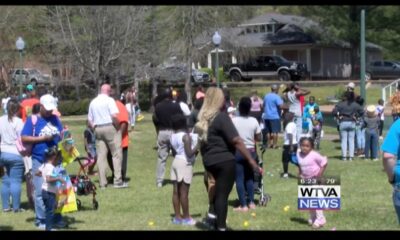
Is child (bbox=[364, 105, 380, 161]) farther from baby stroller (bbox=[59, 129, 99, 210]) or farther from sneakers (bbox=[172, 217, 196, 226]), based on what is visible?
sneakers (bbox=[172, 217, 196, 226])

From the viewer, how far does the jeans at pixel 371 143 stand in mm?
15219

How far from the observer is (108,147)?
11883mm

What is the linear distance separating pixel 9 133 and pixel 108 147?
272cm

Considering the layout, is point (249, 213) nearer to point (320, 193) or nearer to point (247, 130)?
point (247, 130)

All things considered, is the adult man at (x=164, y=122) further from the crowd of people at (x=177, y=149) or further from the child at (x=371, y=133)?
the child at (x=371, y=133)

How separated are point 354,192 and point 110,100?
14.2 feet

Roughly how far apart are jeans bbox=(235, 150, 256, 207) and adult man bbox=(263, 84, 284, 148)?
7814 mm

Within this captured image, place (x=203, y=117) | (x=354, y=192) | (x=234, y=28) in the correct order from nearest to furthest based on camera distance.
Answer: (x=203, y=117) < (x=354, y=192) < (x=234, y=28)

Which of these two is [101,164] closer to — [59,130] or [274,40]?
[59,130]

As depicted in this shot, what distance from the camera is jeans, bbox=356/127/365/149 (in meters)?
15.7

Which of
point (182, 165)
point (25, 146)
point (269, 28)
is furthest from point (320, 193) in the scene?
point (269, 28)

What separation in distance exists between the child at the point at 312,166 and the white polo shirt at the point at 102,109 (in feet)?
13.3

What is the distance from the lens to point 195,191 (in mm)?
11594
